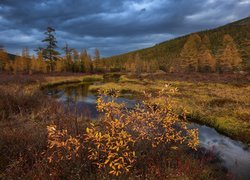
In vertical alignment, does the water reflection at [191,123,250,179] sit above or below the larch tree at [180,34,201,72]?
below

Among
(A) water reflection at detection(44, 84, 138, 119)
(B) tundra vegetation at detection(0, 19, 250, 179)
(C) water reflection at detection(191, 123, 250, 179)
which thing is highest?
(B) tundra vegetation at detection(0, 19, 250, 179)

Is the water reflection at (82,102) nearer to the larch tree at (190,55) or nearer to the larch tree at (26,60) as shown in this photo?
the larch tree at (190,55)

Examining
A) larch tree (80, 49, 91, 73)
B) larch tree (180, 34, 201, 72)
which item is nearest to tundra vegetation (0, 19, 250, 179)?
larch tree (180, 34, 201, 72)

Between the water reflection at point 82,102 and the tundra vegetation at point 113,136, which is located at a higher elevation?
the tundra vegetation at point 113,136

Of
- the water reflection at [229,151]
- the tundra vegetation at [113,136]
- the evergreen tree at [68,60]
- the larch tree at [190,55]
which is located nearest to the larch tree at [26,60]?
the evergreen tree at [68,60]

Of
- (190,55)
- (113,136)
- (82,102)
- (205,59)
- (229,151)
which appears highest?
(190,55)

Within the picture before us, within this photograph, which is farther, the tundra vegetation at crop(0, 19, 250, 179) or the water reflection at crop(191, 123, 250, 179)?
the water reflection at crop(191, 123, 250, 179)

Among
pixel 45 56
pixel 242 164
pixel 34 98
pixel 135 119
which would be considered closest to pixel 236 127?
pixel 242 164

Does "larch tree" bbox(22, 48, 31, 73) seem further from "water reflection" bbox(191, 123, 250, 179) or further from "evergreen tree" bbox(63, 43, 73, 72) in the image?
"water reflection" bbox(191, 123, 250, 179)

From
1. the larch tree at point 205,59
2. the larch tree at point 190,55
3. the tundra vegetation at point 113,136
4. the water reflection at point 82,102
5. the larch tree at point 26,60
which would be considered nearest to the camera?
the tundra vegetation at point 113,136

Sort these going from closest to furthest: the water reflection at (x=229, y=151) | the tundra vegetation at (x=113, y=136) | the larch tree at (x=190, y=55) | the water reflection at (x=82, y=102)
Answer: the tundra vegetation at (x=113, y=136) < the water reflection at (x=229, y=151) < the water reflection at (x=82, y=102) < the larch tree at (x=190, y=55)

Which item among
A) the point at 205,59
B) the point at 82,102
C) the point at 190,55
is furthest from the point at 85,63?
the point at 82,102

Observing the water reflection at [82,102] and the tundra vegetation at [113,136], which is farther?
the water reflection at [82,102]

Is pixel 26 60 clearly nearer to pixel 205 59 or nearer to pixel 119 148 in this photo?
pixel 205 59
